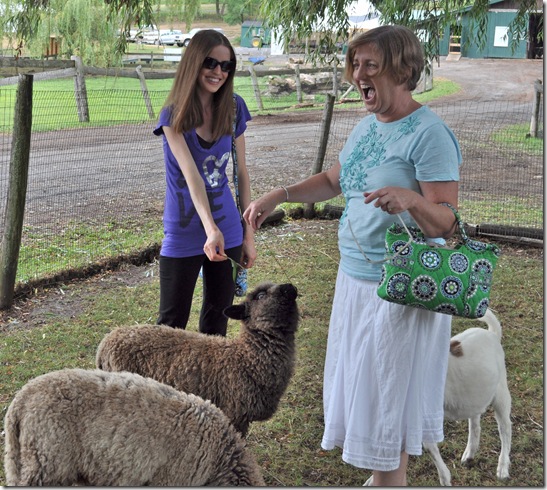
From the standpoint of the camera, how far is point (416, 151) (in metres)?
2.66

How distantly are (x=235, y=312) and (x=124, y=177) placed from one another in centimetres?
762

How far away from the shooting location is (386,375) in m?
2.81

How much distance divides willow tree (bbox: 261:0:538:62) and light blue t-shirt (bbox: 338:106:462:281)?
11.4 feet

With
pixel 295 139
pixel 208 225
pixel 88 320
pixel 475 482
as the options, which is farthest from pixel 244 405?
pixel 295 139

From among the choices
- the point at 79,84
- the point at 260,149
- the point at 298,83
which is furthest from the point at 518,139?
the point at 79,84

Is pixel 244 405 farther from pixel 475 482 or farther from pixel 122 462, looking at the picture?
pixel 475 482

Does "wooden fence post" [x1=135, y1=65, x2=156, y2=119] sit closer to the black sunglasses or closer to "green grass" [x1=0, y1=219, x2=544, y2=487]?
"green grass" [x1=0, y1=219, x2=544, y2=487]

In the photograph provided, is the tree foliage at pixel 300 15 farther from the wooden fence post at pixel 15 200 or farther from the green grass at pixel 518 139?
the green grass at pixel 518 139

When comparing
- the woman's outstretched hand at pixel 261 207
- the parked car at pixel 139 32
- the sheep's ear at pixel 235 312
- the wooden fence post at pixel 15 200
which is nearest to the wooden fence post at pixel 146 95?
the parked car at pixel 139 32

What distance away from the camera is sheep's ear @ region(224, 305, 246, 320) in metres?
3.63

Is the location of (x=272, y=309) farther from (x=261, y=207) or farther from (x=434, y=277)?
(x=434, y=277)

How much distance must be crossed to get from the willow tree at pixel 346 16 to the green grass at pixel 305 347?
7.49 ft

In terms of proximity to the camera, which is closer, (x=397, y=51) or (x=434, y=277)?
(x=434, y=277)

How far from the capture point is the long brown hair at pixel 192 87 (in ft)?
11.8
